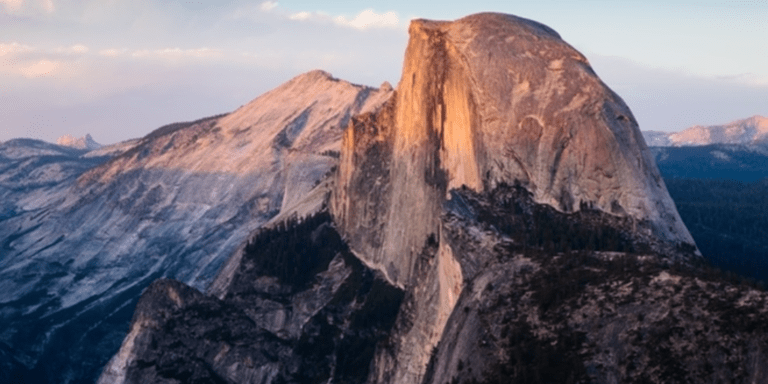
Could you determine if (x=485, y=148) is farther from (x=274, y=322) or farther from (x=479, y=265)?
(x=274, y=322)

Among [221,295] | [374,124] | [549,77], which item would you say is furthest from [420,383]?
[221,295]

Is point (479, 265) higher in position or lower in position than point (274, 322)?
higher

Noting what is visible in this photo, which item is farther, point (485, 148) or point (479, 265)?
point (485, 148)

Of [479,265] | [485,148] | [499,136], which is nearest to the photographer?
[479,265]

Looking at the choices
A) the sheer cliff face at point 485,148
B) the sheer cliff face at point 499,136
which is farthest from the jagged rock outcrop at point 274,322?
the sheer cliff face at point 499,136

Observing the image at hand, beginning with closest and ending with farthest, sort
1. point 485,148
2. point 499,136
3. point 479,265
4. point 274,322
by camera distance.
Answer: point 479,265, point 499,136, point 485,148, point 274,322

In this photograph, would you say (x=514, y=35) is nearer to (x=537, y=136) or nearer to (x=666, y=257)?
(x=537, y=136)

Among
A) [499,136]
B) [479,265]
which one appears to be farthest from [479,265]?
[499,136]

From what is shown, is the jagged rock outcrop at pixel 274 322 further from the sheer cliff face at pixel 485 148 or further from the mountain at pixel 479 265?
the sheer cliff face at pixel 485 148

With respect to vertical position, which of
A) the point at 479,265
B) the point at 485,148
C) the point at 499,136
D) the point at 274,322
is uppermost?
the point at 499,136
